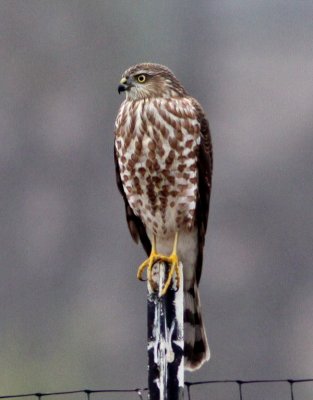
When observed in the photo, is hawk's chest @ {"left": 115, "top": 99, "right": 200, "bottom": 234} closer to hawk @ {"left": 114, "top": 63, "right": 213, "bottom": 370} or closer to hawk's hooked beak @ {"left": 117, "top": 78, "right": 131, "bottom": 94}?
hawk @ {"left": 114, "top": 63, "right": 213, "bottom": 370}

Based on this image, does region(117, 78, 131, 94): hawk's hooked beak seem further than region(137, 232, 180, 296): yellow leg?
Yes

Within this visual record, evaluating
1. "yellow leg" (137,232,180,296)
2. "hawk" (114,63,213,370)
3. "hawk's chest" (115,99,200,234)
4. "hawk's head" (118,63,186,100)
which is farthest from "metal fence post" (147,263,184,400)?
"hawk's head" (118,63,186,100)

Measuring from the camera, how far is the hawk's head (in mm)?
9164

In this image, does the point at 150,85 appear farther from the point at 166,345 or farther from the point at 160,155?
the point at 166,345

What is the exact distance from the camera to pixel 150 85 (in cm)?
918

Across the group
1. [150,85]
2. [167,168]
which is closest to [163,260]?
[167,168]

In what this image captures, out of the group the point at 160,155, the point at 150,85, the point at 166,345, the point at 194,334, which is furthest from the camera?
the point at 150,85

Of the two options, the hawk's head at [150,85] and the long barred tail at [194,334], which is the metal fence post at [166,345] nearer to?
the long barred tail at [194,334]

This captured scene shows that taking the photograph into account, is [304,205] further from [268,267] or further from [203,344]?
[203,344]

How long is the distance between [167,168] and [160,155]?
0.25 feet

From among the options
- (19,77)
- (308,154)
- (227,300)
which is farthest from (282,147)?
(19,77)

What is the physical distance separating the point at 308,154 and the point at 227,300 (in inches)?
333

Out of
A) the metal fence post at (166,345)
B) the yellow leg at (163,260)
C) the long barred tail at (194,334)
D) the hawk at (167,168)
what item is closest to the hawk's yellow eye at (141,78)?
the hawk at (167,168)

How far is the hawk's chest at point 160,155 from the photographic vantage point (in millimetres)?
8914
